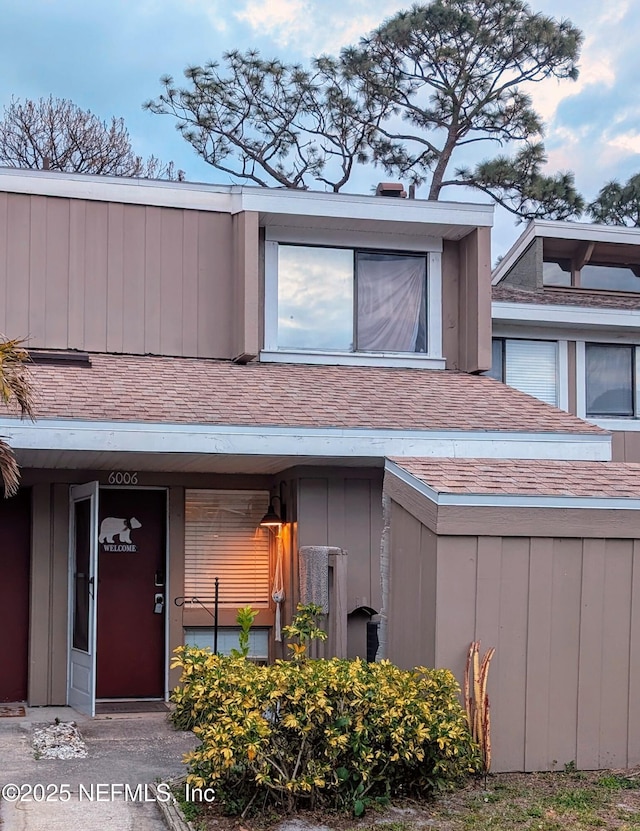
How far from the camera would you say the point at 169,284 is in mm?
11875

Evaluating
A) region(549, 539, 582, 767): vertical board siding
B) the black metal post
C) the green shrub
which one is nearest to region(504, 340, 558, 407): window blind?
the black metal post

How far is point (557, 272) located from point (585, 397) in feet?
9.01

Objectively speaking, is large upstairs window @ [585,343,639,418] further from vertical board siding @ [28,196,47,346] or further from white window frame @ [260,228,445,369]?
vertical board siding @ [28,196,47,346]

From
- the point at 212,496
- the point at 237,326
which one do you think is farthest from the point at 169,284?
the point at 212,496

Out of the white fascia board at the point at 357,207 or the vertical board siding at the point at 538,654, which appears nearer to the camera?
the vertical board siding at the point at 538,654

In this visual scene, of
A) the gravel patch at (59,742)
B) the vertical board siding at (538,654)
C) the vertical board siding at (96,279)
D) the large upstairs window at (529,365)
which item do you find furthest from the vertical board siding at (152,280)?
the vertical board siding at (538,654)

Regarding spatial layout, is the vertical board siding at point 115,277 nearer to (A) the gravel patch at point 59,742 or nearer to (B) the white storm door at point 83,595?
(B) the white storm door at point 83,595

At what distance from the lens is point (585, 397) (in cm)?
1518

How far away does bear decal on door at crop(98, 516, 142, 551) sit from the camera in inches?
441

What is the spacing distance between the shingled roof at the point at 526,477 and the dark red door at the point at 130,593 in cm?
388

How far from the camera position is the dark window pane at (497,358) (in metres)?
14.8

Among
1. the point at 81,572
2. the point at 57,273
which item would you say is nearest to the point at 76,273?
the point at 57,273

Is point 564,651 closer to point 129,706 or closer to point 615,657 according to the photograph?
point 615,657

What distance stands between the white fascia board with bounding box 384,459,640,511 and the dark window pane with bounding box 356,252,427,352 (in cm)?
496
